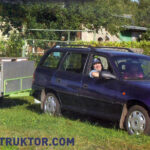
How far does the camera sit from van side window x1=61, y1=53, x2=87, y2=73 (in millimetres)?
8664

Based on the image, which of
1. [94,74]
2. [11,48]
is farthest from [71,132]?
[11,48]

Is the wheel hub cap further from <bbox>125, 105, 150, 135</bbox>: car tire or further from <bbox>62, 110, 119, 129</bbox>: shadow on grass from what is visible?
<bbox>62, 110, 119, 129</bbox>: shadow on grass

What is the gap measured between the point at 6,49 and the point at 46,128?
10.6m

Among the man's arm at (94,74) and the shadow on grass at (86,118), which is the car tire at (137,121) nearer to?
the shadow on grass at (86,118)

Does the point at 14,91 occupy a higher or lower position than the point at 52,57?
lower

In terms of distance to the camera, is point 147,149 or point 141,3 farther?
point 141,3

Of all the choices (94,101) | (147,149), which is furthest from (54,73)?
(147,149)

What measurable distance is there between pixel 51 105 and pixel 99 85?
174cm

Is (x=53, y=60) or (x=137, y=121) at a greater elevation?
(x=53, y=60)

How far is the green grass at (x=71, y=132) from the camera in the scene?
19.9 ft

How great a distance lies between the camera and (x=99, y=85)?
26.0ft

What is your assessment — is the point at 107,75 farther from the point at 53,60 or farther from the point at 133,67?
the point at 53,60

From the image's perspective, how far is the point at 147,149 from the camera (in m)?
6.02

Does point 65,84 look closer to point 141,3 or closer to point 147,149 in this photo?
point 147,149
